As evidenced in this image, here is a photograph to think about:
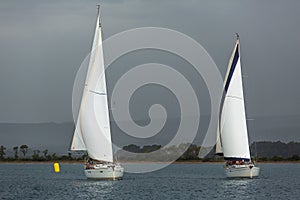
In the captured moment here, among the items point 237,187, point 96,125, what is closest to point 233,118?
point 237,187

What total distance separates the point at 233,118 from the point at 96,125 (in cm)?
1431

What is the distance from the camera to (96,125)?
72.2 metres

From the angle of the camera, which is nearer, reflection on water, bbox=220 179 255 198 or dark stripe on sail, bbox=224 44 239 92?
reflection on water, bbox=220 179 255 198

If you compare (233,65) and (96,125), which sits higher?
(233,65)

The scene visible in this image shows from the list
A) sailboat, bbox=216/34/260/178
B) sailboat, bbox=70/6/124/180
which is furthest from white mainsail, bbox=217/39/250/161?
sailboat, bbox=70/6/124/180

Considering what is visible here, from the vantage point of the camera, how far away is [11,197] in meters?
59.7

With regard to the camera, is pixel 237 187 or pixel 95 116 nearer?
pixel 237 187

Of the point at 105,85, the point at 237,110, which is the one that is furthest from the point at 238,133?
the point at 105,85

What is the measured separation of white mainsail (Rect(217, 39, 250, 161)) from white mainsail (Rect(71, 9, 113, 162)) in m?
11.9

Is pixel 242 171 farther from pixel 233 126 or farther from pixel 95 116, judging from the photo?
pixel 95 116

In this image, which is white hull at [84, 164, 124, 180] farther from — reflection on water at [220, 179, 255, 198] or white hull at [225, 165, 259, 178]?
white hull at [225, 165, 259, 178]

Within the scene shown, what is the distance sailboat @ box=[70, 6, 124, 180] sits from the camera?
7188 cm

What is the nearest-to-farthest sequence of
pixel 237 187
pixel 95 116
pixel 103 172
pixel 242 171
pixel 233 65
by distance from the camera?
pixel 237 187, pixel 103 172, pixel 95 116, pixel 242 171, pixel 233 65

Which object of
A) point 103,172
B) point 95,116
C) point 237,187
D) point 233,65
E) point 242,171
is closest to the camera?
point 237,187
